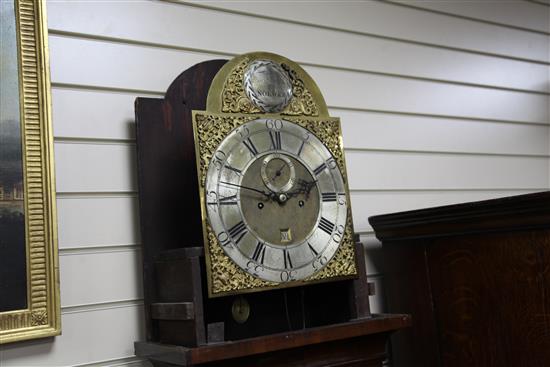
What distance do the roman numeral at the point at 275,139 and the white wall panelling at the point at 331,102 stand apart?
1.23 ft

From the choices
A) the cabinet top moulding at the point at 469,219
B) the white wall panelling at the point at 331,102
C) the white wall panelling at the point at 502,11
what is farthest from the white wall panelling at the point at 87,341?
the white wall panelling at the point at 502,11

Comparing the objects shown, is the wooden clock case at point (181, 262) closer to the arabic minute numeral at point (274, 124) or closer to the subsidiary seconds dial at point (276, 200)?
the subsidiary seconds dial at point (276, 200)

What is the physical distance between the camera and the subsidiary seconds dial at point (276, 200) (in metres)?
1.57

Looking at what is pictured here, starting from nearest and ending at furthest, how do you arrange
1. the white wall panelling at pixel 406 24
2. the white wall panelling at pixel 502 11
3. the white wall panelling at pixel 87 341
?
1. the white wall panelling at pixel 87 341
2. the white wall panelling at pixel 406 24
3. the white wall panelling at pixel 502 11

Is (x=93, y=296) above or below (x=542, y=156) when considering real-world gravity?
below

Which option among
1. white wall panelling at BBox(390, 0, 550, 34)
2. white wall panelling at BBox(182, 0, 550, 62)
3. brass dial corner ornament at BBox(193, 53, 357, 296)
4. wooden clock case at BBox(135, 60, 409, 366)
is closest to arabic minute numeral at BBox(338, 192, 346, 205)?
brass dial corner ornament at BBox(193, 53, 357, 296)

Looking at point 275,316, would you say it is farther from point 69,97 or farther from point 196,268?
point 69,97

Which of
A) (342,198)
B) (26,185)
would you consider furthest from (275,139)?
(26,185)

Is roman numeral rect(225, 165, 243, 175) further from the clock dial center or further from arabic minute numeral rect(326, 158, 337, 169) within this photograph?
arabic minute numeral rect(326, 158, 337, 169)

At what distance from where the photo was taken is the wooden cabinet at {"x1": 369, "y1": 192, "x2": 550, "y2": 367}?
5.35 feet

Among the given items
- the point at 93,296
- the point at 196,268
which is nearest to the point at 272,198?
the point at 196,268

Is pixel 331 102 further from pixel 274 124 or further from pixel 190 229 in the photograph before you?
pixel 190 229

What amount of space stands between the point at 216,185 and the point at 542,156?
171cm

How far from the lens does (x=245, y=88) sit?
169cm
